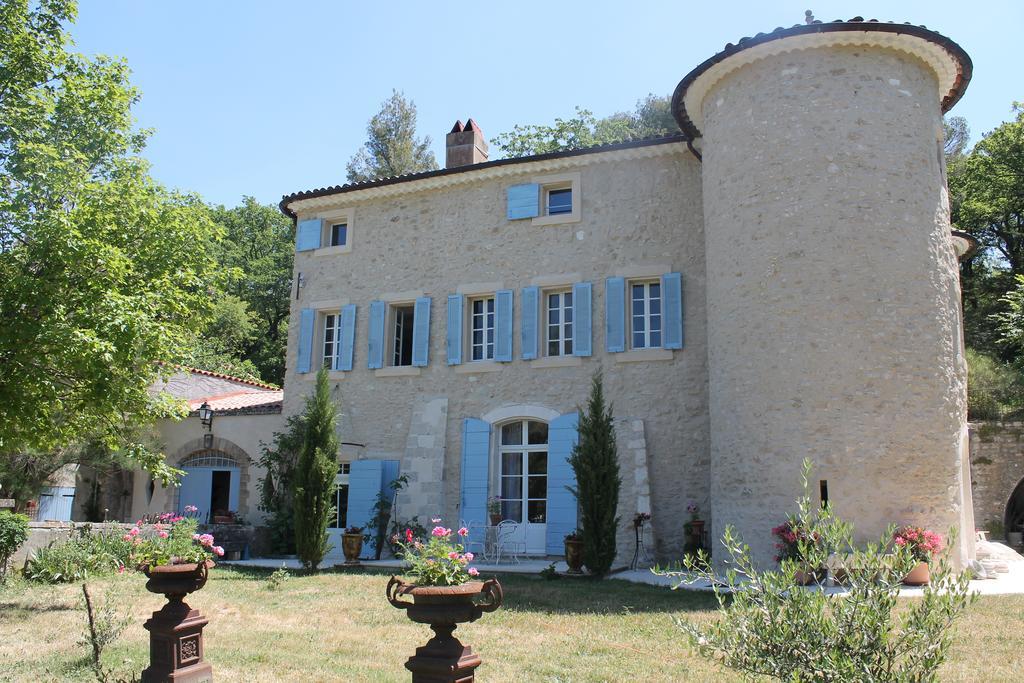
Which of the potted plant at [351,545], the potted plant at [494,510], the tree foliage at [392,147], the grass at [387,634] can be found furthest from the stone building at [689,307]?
the tree foliage at [392,147]

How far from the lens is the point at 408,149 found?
30422 mm

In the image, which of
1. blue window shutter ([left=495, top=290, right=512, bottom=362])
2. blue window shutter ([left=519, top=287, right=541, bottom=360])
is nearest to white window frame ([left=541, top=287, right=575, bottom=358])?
blue window shutter ([left=519, top=287, right=541, bottom=360])

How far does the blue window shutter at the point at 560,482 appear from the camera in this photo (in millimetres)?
12531

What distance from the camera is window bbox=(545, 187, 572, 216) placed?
1388 cm

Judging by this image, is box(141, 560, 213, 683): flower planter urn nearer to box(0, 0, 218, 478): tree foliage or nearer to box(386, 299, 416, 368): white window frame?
box(0, 0, 218, 478): tree foliage

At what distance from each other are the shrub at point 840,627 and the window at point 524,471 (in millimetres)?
9602

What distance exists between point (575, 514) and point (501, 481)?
4.95 ft

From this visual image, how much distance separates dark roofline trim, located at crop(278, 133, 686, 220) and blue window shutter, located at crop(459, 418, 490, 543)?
447cm

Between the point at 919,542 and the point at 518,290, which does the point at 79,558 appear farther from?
the point at 919,542

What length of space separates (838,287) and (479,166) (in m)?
6.75

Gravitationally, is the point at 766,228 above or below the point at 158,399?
above

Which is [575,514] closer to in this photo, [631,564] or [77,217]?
[631,564]

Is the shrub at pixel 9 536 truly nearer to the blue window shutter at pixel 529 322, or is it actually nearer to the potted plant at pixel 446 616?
the blue window shutter at pixel 529 322

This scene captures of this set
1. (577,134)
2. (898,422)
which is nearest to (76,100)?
(898,422)
